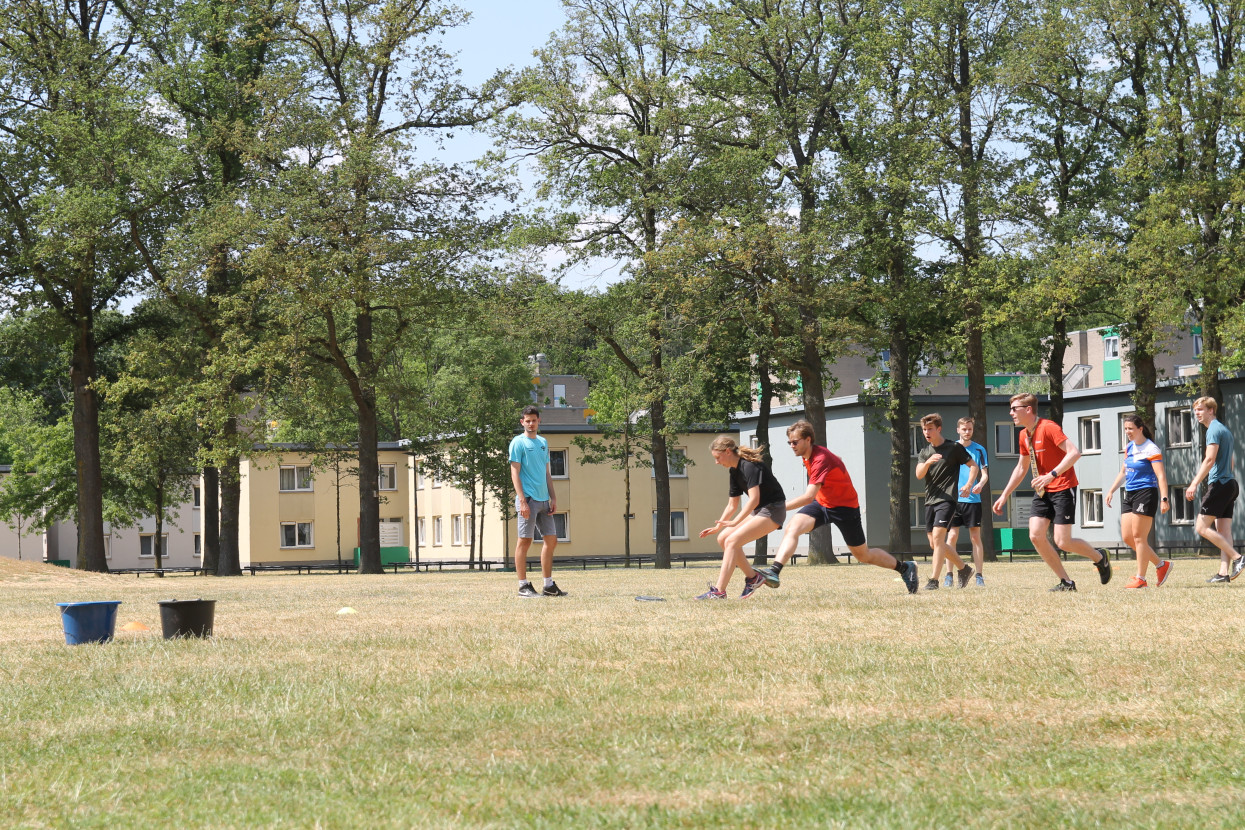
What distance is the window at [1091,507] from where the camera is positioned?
6131cm

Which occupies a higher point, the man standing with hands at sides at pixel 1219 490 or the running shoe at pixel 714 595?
the man standing with hands at sides at pixel 1219 490

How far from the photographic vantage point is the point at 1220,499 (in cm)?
1608

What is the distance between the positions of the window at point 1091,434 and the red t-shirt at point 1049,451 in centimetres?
4720

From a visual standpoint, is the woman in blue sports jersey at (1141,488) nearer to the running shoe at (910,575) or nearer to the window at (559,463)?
the running shoe at (910,575)

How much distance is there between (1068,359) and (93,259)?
75.0 metres

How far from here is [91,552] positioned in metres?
39.3

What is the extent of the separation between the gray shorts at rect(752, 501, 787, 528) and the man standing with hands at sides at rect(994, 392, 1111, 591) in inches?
98.1

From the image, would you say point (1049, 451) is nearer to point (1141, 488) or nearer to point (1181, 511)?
point (1141, 488)

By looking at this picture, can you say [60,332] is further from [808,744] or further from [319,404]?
[808,744]

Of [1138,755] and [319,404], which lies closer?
[1138,755]

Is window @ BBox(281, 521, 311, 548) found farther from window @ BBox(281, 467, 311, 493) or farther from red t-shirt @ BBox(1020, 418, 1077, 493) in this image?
red t-shirt @ BBox(1020, 418, 1077, 493)

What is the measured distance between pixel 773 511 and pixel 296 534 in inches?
2451

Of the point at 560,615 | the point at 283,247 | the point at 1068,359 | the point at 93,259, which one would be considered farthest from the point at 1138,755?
the point at 1068,359

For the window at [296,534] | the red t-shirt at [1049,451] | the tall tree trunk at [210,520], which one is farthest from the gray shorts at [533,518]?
the window at [296,534]
